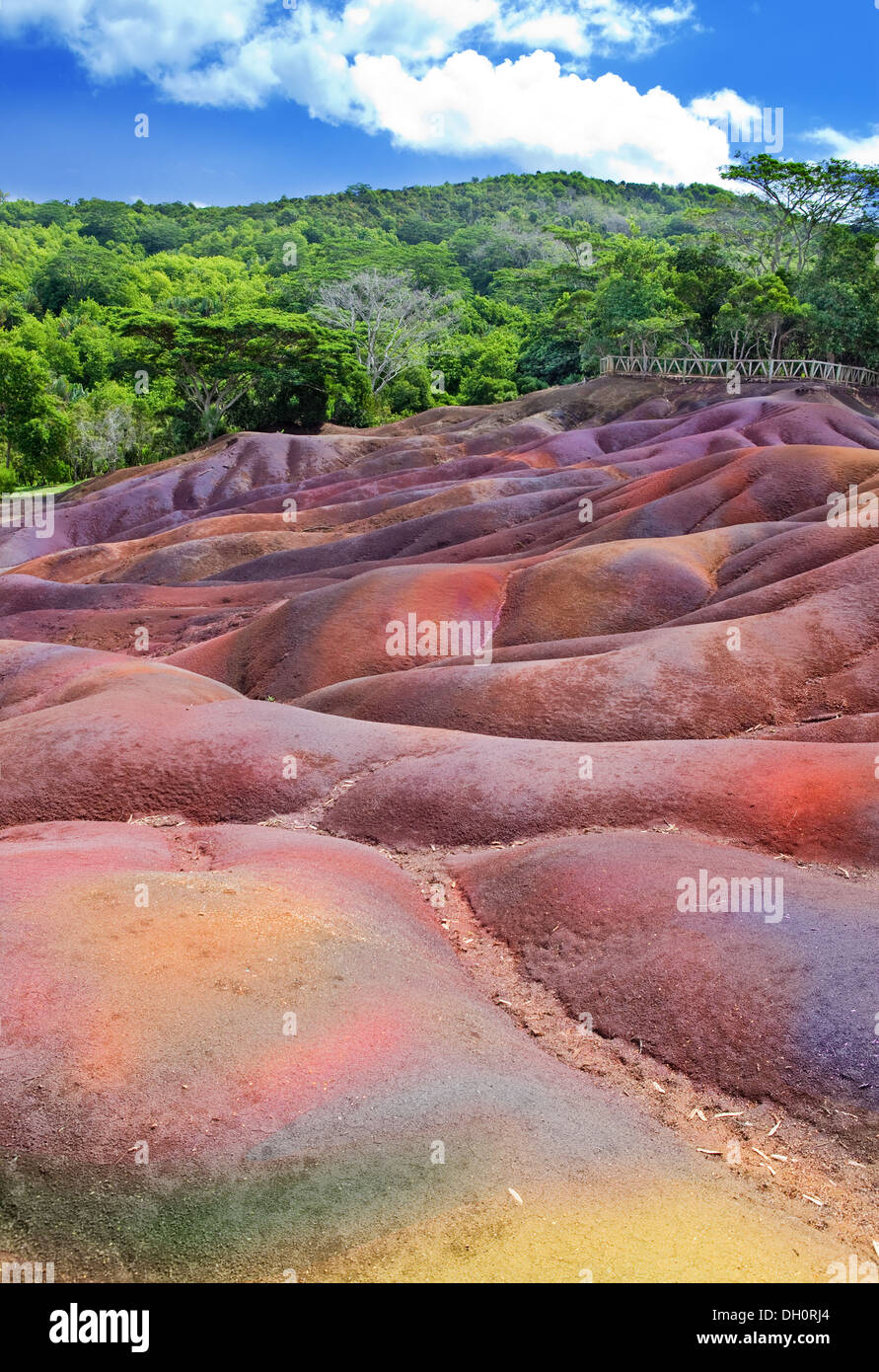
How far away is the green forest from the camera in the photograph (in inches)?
2285

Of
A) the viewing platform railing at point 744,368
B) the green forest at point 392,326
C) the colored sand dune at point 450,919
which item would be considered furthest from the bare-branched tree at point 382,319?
the colored sand dune at point 450,919

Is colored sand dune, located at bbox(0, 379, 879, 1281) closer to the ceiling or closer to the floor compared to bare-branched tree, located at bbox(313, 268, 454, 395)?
closer to the floor

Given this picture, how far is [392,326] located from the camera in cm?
7112

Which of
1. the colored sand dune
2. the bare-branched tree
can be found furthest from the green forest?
the colored sand dune

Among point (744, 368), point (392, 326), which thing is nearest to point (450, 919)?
point (744, 368)

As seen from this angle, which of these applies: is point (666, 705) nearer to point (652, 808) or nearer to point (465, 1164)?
point (652, 808)

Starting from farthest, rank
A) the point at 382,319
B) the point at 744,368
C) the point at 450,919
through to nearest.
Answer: the point at 382,319, the point at 744,368, the point at 450,919

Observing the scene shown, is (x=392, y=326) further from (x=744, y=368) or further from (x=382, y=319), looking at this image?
(x=744, y=368)

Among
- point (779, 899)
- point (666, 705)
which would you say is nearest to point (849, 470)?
point (666, 705)

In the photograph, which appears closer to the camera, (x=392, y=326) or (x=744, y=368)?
(x=744, y=368)

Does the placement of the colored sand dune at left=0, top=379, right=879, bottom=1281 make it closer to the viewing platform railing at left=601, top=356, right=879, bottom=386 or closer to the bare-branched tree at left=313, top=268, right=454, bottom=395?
the viewing platform railing at left=601, top=356, right=879, bottom=386

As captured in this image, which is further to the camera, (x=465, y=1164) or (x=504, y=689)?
(x=504, y=689)
